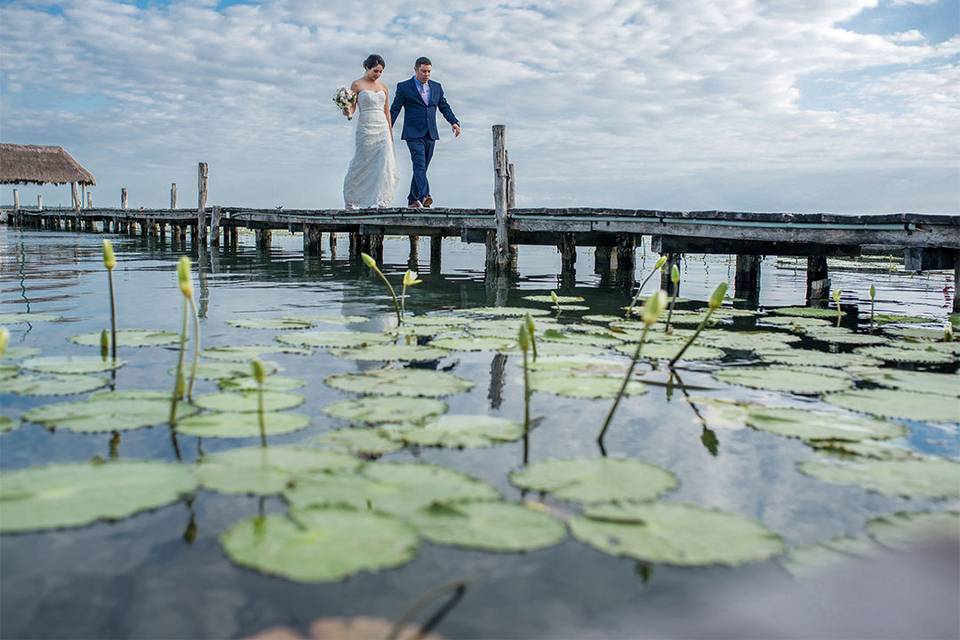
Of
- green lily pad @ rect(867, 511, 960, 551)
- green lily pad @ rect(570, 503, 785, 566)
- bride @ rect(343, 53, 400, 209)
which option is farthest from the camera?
bride @ rect(343, 53, 400, 209)

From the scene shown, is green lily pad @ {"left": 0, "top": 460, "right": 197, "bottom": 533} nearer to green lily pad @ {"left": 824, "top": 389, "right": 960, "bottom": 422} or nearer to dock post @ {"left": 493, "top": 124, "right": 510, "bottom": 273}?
Result: green lily pad @ {"left": 824, "top": 389, "right": 960, "bottom": 422}

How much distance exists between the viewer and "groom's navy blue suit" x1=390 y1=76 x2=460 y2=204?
10586 millimetres

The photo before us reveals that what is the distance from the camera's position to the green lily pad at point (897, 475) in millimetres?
1928

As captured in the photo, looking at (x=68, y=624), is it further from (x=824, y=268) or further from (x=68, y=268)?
(x=68, y=268)

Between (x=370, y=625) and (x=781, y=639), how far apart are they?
2.43 ft

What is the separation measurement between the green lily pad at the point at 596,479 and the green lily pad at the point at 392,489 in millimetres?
164

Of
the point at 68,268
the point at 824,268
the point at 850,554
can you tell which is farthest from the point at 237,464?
the point at 68,268

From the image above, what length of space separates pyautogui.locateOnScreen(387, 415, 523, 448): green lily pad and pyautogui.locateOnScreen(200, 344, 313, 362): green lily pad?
4.58 ft

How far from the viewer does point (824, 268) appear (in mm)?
8523

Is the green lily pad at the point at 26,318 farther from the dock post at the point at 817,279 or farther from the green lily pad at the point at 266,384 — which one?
the dock post at the point at 817,279

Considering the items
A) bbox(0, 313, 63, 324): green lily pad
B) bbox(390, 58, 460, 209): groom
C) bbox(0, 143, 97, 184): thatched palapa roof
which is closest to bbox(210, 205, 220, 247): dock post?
bbox(390, 58, 460, 209): groom

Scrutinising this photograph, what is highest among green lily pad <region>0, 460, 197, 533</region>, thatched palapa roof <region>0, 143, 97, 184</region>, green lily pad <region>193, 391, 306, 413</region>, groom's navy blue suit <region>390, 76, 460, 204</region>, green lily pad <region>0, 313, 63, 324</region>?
thatched palapa roof <region>0, 143, 97, 184</region>

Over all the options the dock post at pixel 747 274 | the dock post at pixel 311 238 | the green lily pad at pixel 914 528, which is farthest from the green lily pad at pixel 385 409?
the dock post at pixel 311 238

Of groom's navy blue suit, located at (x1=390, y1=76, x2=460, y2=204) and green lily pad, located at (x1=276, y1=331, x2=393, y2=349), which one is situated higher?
groom's navy blue suit, located at (x1=390, y1=76, x2=460, y2=204)
